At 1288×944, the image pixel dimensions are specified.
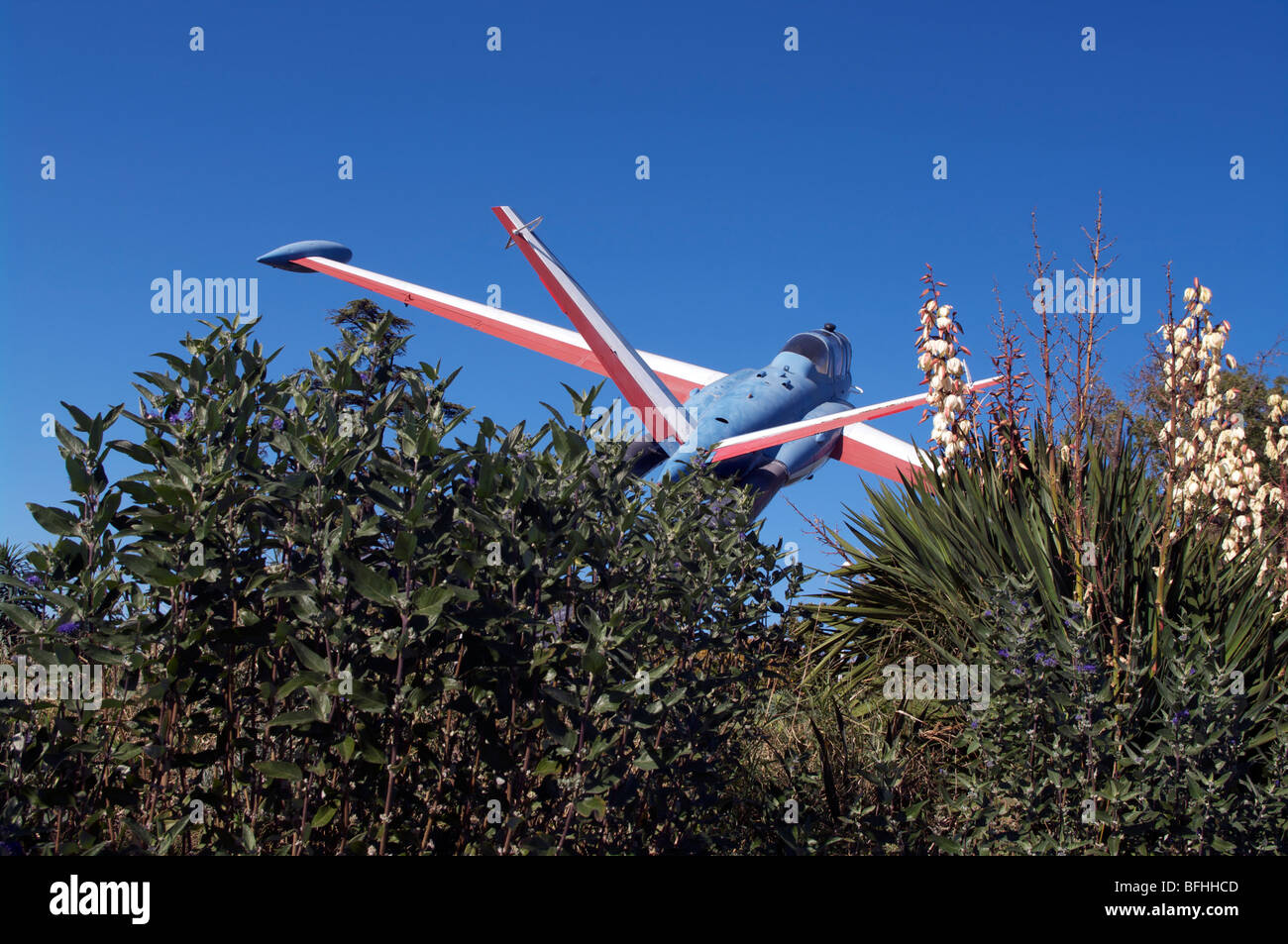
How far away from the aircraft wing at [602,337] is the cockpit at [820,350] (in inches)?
178

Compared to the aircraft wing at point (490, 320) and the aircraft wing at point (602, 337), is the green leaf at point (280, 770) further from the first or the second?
the aircraft wing at point (490, 320)

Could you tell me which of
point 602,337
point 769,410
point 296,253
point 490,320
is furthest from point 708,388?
point 296,253

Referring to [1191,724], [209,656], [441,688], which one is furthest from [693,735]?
[1191,724]

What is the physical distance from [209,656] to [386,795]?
0.68 meters

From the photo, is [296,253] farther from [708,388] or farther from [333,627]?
[333,627]

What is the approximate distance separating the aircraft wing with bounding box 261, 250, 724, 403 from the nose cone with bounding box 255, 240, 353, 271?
0.07 ft

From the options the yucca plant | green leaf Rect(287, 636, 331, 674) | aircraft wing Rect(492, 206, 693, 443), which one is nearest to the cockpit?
aircraft wing Rect(492, 206, 693, 443)

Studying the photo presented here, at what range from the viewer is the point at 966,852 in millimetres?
3244

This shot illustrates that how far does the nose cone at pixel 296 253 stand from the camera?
62.5 ft

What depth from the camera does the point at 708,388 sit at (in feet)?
51.1

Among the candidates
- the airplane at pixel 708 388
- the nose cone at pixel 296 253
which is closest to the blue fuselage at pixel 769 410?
the airplane at pixel 708 388

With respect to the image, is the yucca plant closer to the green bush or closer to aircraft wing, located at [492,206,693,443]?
the green bush

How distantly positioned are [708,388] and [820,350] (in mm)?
3060
